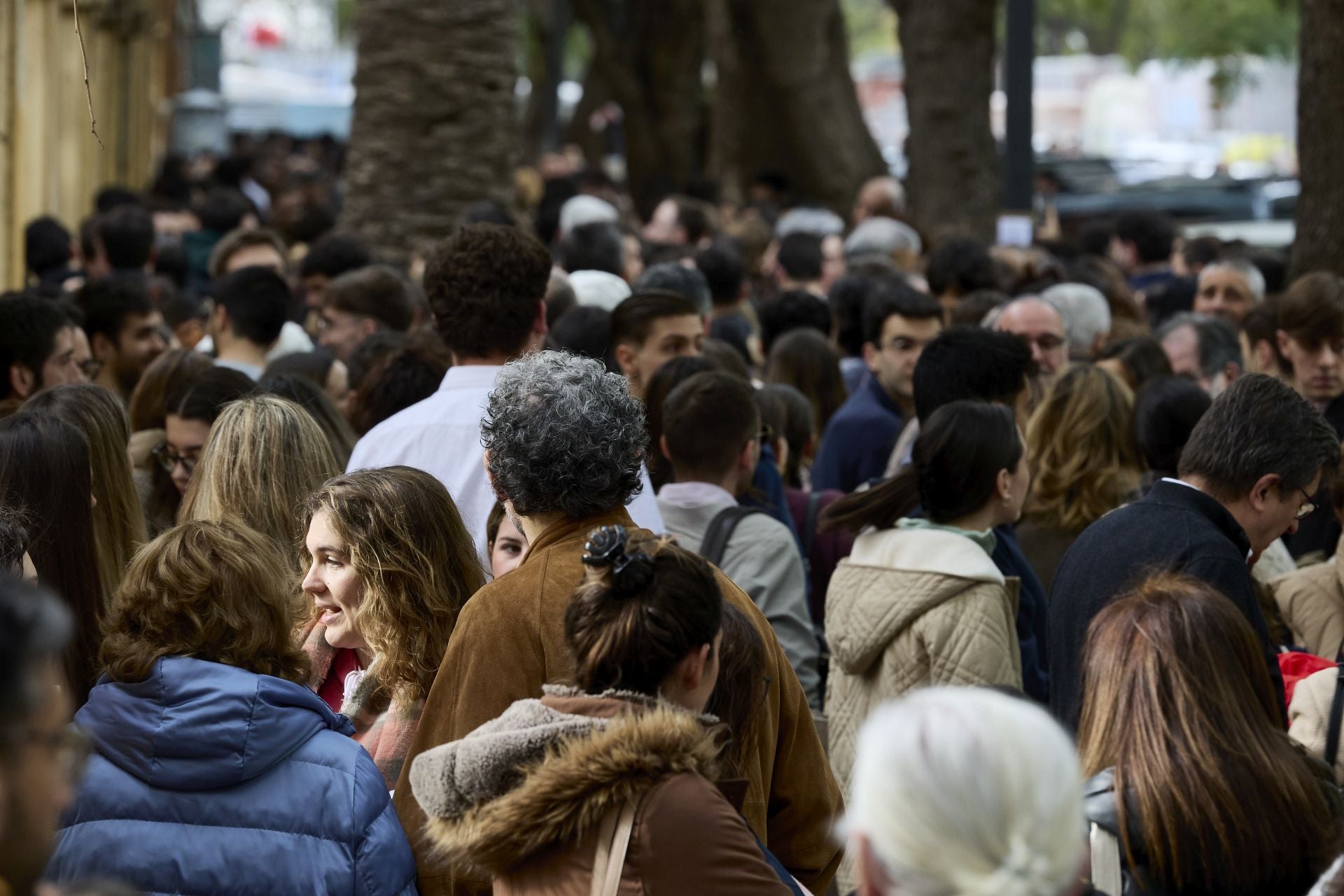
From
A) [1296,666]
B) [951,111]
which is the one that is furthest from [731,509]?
[951,111]

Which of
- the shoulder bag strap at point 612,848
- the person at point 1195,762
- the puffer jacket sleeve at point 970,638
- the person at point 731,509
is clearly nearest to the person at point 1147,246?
the person at point 731,509

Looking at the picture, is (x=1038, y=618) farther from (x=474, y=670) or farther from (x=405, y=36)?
(x=405, y=36)

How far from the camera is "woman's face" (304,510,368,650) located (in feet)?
12.1

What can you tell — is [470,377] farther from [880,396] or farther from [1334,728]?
[880,396]

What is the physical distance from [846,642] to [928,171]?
40.1 feet

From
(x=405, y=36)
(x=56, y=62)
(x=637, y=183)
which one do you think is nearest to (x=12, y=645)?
(x=405, y=36)

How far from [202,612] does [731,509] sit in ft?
7.37

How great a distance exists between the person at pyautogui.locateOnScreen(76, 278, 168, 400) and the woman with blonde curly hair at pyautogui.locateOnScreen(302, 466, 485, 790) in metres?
4.13

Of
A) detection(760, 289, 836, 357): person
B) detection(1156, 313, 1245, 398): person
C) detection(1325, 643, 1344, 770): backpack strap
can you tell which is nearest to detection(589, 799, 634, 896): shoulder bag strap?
detection(1325, 643, 1344, 770): backpack strap

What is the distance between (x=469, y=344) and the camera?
16.2ft

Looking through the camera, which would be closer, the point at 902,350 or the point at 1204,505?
the point at 1204,505

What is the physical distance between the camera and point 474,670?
3271mm

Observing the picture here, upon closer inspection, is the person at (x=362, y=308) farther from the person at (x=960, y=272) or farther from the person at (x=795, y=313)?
the person at (x=960, y=272)

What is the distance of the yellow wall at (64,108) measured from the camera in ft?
38.9
